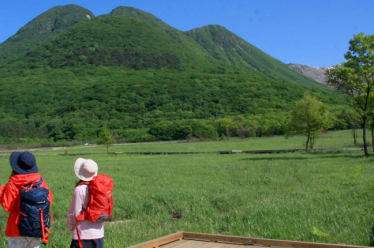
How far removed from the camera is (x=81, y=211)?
5.42 metres

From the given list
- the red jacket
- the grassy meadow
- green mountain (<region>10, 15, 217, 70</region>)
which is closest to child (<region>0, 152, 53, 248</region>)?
the red jacket

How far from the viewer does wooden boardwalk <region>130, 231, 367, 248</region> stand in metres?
6.55

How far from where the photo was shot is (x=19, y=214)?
5574 mm

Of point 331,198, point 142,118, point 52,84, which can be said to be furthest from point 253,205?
point 52,84

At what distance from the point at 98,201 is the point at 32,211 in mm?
992

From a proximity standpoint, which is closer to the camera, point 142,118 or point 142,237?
point 142,237

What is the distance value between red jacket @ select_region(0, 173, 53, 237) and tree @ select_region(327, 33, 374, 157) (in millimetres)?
27994

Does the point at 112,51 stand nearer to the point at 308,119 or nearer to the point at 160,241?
the point at 308,119

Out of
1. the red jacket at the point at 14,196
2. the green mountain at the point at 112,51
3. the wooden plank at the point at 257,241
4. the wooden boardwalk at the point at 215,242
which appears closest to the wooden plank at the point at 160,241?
the wooden boardwalk at the point at 215,242

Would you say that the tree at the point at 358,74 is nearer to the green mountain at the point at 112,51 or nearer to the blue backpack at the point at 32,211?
the blue backpack at the point at 32,211

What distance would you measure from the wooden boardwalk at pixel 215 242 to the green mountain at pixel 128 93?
81.3 meters

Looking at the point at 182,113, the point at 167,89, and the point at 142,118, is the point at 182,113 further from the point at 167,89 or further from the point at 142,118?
the point at 167,89

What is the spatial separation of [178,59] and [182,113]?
60.9 meters

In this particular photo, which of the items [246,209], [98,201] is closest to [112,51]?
[246,209]
